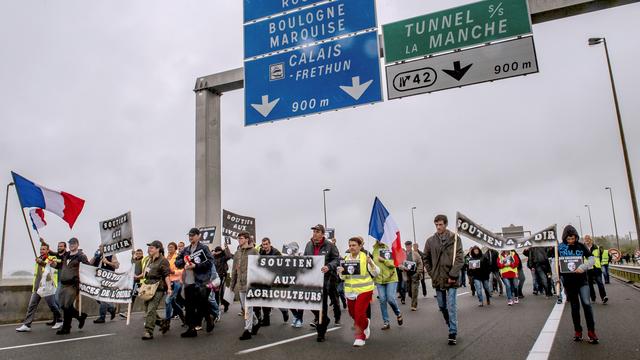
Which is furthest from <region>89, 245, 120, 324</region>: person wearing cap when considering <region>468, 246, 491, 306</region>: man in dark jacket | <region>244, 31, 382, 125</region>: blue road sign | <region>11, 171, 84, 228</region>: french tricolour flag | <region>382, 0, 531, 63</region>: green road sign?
<region>468, 246, 491, 306</region>: man in dark jacket

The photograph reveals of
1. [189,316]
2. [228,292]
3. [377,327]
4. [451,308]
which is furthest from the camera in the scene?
[228,292]

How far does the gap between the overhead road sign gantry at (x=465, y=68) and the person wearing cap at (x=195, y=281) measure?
4672mm

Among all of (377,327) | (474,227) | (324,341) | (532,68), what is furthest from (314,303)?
(532,68)

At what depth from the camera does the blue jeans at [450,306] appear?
798 cm

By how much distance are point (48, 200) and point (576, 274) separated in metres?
11.5

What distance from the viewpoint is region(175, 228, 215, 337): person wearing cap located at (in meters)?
9.76

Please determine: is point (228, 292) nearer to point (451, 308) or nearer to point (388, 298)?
point (388, 298)

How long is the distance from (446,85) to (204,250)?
551 centimetres

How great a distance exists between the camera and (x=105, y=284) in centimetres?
1170

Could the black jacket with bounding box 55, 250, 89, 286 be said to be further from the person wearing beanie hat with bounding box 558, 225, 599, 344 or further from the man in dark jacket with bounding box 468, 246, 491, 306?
the man in dark jacket with bounding box 468, 246, 491, 306

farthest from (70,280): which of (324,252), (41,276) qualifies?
(324,252)

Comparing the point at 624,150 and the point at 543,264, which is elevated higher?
the point at 624,150

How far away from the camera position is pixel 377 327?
10.4 metres

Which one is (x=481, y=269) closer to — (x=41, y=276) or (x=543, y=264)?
(x=543, y=264)
